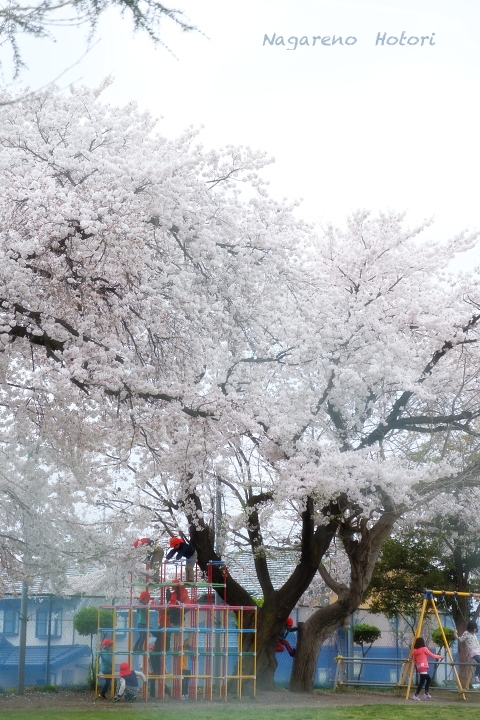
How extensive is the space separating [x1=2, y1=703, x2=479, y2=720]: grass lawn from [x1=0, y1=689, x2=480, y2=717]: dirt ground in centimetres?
63

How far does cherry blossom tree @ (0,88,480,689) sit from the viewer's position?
9.34 m

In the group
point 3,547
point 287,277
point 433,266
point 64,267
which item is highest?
point 433,266

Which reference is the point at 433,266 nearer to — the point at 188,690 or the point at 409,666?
the point at 409,666

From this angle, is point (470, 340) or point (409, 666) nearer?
point (470, 340)

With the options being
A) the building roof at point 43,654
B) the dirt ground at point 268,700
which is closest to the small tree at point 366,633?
the dirt ground at point 268,700

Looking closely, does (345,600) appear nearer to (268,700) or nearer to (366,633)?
(268,700)

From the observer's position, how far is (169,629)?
12.6m

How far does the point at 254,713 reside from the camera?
1067 centimetres

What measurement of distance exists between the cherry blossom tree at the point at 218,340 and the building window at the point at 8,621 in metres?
2.67

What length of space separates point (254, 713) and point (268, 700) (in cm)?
328

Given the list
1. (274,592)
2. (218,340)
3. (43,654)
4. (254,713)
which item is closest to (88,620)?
(43,654)

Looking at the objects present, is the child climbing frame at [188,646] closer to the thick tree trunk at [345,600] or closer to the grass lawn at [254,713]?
the thick tree trunk at [345,600]

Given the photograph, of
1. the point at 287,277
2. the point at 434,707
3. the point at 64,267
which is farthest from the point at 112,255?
the point at 434,707

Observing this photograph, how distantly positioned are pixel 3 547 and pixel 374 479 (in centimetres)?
619
